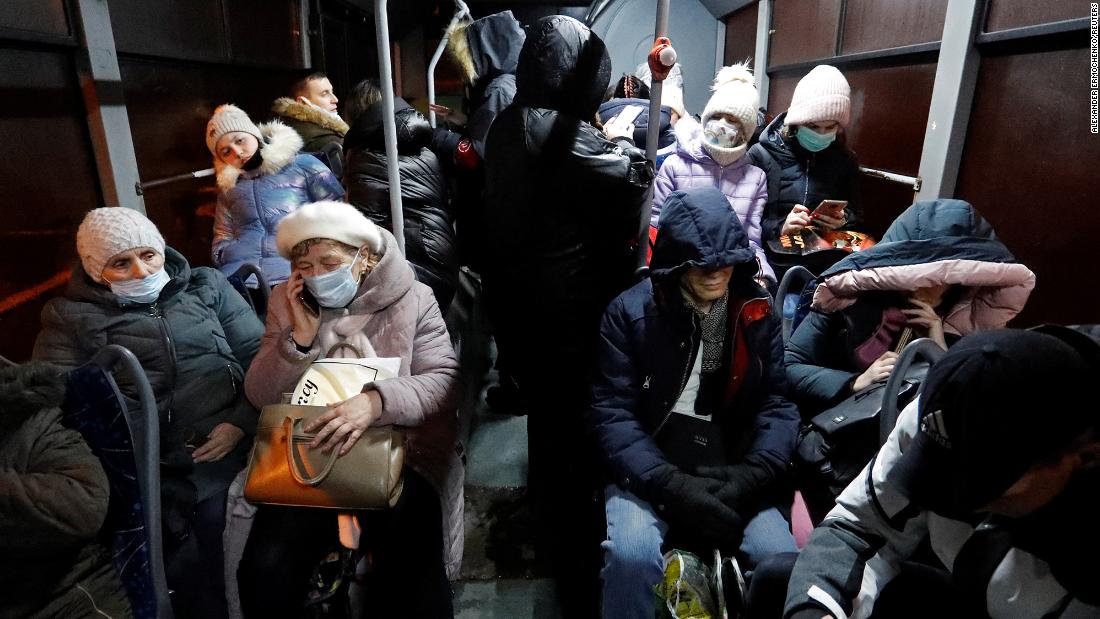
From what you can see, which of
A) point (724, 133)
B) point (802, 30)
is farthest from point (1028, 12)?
point (802, 30)

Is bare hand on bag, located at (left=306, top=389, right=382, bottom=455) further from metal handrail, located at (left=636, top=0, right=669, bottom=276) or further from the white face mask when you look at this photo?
the white face mask

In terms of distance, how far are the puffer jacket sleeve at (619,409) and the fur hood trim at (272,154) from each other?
2283 millimetres

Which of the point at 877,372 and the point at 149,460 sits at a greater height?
the point at 877,372

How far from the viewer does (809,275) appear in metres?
2.27

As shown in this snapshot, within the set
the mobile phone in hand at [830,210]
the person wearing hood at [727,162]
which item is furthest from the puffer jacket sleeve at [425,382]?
the mobile phone in hand at [830,210]

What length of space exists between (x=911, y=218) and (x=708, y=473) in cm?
115

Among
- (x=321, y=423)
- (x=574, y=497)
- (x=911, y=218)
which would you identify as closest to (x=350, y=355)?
(x=321, y=423)

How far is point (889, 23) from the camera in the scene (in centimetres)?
368

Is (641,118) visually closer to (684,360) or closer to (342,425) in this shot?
(684,360)

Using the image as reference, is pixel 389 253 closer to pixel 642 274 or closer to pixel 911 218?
pixel 642 274

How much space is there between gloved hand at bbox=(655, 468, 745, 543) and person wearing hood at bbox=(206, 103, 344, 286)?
2249mm

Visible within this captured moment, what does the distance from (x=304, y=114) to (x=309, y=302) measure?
2540 millimetres

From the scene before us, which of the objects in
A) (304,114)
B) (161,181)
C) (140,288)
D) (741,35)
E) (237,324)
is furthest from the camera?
(741,35)

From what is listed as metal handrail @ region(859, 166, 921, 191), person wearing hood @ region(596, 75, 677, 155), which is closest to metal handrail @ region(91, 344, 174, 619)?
person wearing hood @ region(596, 75, 677, 155)
